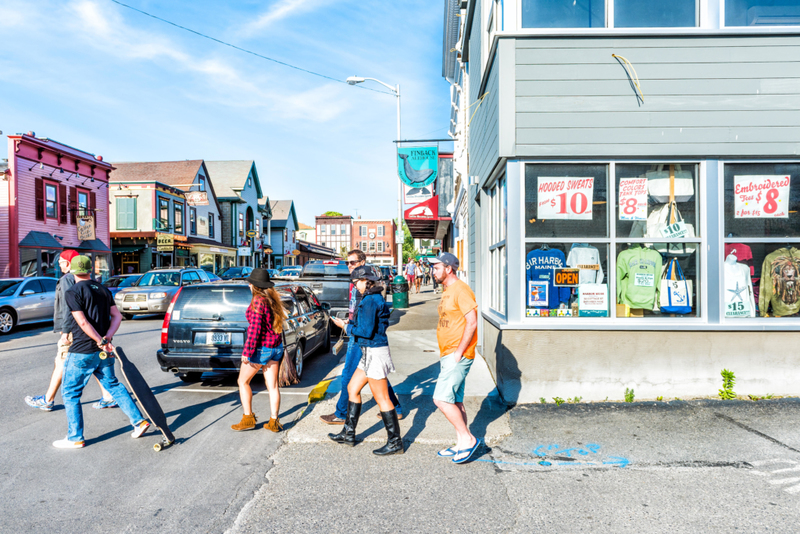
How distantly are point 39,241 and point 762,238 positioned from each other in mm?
27931

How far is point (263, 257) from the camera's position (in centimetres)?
5859

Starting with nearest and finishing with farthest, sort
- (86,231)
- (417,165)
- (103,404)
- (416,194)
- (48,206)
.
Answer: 1. (103,404)
2. (417,165)
3. (416,194)
4. (48,206)
5. (86,231)

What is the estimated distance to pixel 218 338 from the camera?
6941 millimetres

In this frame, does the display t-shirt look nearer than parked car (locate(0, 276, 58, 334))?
Yes

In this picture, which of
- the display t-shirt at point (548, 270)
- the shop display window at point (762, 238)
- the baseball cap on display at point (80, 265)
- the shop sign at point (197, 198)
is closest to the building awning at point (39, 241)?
the shop sign at point (197, 198)

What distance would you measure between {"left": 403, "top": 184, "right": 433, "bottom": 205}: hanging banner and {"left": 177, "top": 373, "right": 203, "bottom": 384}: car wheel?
13.2m

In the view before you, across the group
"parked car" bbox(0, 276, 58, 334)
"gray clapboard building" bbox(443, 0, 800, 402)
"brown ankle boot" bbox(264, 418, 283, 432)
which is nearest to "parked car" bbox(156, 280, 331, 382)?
"brown ankle boot" bbox(264, 418, 283, 432)

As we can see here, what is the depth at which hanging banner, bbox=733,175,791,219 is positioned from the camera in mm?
6426

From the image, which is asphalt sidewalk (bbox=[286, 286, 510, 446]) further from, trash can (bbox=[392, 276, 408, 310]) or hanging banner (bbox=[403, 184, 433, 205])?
hanging banner (bbox=[403, 184, 433, 205])

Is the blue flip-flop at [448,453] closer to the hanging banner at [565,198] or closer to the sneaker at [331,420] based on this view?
the sneaker at [331,420]

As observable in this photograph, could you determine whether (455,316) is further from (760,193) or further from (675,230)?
(760,193)

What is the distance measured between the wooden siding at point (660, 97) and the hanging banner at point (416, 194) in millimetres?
13749

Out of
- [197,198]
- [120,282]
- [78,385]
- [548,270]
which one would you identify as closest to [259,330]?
[78,385]

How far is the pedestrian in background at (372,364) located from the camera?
4723mm
